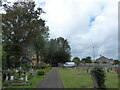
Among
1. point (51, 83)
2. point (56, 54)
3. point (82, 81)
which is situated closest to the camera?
point (51, 83)

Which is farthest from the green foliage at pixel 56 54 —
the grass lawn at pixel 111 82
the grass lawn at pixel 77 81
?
the grass lawn at pixel 111 82

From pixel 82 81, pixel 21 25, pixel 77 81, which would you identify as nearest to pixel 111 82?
pixel 82 81

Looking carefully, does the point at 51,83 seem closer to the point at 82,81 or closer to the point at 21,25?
the point at 82,81

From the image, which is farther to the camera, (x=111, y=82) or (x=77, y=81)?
(x=77, y=81)

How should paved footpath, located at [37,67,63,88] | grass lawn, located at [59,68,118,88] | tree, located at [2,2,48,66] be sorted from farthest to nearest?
tree, located at [2,2,48,66] < paved footpath, located at [37,67,63,88] < grass lawn, located at [59,68,118,88]

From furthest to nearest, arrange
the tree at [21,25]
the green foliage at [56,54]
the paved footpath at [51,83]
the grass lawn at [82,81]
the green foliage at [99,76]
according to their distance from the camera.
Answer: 1. the green foliage at [56,54]
2. the tree at [21,25]
3. the paved footpath at [51,83]
4. the grass lawn at [82,81]
5. the green foliage at [99,76]

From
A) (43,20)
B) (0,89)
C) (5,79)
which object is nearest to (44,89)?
(0,89)

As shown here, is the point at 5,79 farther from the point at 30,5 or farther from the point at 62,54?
the point at 62,54

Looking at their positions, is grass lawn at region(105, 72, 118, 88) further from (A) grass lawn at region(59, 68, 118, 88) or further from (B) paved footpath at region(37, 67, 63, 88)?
(B) paved footpath at region(37, 67, 63, 88)

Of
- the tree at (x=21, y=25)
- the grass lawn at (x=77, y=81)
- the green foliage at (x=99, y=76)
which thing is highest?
the tree at (x=21, y=25)

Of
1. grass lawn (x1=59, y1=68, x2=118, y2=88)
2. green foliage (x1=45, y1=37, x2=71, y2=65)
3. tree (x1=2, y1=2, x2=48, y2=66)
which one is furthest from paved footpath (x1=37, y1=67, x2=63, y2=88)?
green foliage (x1=45, y1=37, x2=71, y2=65)

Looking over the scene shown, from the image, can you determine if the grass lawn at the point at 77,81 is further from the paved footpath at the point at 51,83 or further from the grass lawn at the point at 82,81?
the paved footpath at the point at 51,83

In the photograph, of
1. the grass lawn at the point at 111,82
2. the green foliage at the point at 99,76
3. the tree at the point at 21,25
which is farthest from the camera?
the tree at the point at 21,25

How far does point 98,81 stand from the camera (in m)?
12.4
